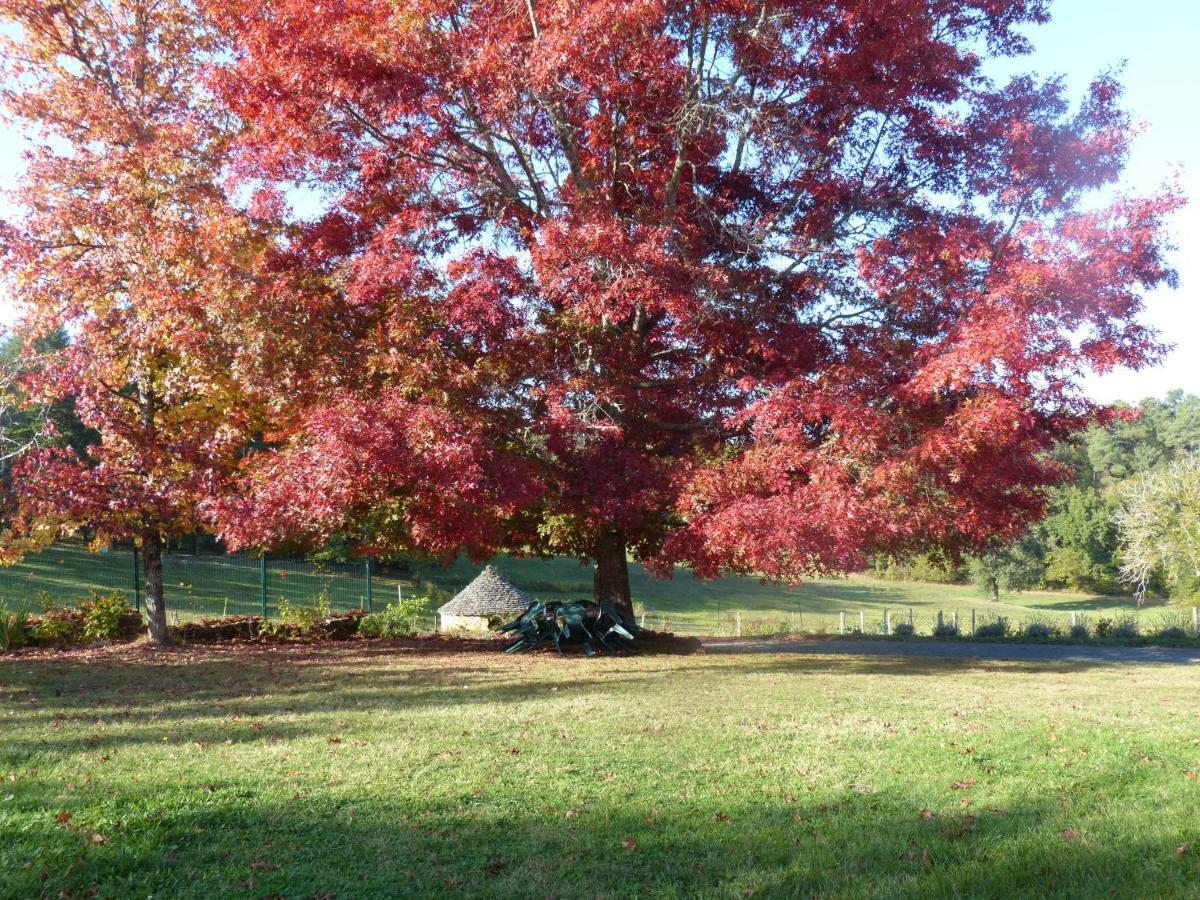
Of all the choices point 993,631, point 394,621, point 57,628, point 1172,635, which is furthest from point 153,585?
point 1172,635

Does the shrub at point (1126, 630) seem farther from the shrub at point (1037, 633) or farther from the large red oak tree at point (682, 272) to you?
the large red oak tree at point (682, 272)

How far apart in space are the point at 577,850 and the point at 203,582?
28.4m

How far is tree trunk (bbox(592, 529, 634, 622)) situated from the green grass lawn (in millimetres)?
6280

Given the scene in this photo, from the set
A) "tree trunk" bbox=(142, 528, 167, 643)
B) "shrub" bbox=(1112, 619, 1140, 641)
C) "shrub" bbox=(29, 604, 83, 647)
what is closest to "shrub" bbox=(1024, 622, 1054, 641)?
"shrub" bbox=(1112, 619, 1140, 641)

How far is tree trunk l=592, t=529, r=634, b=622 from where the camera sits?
16.1 meters

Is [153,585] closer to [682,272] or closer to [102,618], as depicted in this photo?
A: [102,618]

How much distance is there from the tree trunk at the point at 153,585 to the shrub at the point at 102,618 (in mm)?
861

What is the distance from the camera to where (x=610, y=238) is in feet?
37.9

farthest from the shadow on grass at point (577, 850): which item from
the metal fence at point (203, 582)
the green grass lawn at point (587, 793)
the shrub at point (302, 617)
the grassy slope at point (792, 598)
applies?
the grassy slope at point (792, 598)

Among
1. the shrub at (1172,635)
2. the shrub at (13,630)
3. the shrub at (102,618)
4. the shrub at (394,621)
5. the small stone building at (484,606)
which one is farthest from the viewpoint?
the shrub at (1172,635)

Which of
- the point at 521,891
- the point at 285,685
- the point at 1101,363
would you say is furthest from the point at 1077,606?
the point at 521,891

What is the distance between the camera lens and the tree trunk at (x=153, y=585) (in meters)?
14.7

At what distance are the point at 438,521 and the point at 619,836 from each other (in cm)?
841

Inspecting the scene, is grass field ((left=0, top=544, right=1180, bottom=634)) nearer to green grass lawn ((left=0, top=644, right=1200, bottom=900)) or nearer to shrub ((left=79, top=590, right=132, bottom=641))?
shrub ((left=79, top=590, right=132, bottom=641))
